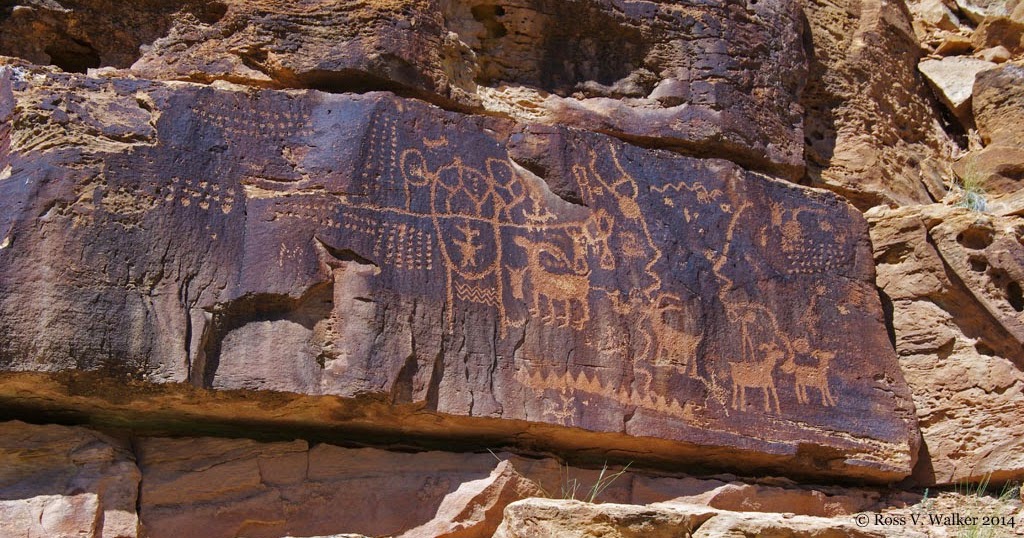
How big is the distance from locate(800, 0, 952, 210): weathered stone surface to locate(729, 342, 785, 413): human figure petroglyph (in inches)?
59.9

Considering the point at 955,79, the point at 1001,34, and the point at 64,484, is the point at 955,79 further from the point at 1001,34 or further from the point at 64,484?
the point at 64,484

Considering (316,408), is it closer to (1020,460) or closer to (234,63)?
(234,63)

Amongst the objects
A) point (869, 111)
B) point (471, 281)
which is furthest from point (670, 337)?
point (869, 111)

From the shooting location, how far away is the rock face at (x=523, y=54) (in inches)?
218

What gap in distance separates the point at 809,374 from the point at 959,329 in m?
0.95

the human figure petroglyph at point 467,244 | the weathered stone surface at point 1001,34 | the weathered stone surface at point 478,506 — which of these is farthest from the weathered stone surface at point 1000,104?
the weathered stone surface at point 478,506

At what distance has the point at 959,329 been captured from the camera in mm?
5883

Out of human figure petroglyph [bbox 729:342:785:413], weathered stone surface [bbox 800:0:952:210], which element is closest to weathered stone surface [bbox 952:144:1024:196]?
weathered stone surface [bbox 800:0:952:210]

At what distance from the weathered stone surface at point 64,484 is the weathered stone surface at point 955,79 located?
17.6 feet

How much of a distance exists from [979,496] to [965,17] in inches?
144

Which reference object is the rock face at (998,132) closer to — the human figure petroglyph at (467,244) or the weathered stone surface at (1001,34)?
the weathered stone surface at (1001,34)

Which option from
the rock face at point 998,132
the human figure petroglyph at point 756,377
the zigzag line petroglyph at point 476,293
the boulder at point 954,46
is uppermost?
the boulder at point 954,46

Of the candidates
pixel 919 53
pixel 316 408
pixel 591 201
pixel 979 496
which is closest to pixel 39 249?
pixel 316 408

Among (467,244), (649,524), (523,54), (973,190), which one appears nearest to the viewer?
(649,524)
